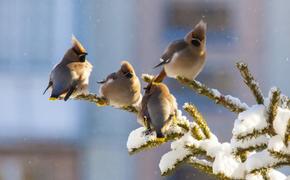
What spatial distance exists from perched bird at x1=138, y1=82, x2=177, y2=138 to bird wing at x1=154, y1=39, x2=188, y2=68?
173 millimetres

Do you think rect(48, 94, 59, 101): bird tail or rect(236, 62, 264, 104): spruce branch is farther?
rect(48, 94, 59, 101): bird tail

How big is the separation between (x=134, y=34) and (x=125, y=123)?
54.7 inches

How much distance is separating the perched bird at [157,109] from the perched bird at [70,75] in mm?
196

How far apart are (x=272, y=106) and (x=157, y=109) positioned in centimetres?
23

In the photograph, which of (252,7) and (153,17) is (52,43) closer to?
(153,17)

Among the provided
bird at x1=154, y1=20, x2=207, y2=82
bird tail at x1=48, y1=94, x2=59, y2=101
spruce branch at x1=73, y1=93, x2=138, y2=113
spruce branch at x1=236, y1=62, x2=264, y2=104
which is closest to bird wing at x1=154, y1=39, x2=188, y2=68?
bird at x1=154, y1=20, x2=207, y2=82

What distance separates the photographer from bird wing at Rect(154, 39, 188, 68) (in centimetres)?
171

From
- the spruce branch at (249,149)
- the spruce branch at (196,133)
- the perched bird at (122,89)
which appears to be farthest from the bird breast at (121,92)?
the spruce branch at (249,149)

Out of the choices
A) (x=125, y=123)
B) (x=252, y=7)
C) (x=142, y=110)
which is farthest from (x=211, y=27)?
(x=142, y=110)

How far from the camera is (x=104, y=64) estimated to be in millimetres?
12562

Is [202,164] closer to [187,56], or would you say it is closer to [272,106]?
[272,106]

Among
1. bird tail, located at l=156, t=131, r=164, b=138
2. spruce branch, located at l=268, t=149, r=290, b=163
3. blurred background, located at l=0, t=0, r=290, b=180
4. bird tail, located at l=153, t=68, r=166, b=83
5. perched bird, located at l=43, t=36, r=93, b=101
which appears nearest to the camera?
spruce branch, located at l=268, t=149, r=290, b=163

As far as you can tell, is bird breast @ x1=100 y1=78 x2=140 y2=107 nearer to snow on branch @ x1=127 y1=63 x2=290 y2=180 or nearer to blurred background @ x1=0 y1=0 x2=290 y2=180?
snow on branch @ x1=127 y1=63 x2=290 y2=180

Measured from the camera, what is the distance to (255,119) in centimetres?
131
